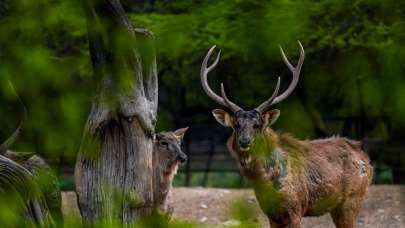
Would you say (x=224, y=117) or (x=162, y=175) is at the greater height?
(x=224, y=117)

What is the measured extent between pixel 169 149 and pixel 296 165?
1657 mm

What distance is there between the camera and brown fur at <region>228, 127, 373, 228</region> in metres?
8.44

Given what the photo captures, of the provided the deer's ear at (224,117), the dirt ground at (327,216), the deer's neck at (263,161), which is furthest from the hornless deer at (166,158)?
the deer's neck at (263,161)

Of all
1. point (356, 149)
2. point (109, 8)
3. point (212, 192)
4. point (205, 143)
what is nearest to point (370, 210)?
point (212, 192)

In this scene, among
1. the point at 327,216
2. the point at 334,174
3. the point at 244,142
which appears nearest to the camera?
the point at 244,142

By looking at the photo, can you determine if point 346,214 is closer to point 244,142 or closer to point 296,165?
point 296,165

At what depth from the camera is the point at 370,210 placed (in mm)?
13133

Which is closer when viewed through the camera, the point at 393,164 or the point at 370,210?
the point at 370,210

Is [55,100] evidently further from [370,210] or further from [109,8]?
[370,210]

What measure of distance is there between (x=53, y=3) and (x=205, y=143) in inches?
775

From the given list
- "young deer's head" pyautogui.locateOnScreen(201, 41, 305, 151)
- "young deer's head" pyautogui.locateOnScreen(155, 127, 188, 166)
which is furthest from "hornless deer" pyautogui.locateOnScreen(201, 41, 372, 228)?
"young deer's head" pyautogui.locateOnScreen(155, 127, 188, 166)

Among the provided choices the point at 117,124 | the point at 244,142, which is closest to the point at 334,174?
the point at 244,142

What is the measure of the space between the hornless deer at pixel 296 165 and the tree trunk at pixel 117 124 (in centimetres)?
278

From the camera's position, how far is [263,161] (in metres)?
8.36
